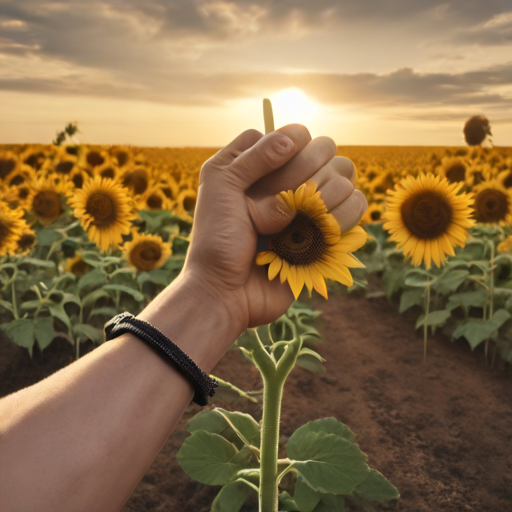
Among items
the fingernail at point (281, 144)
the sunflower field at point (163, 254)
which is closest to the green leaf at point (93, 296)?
the sunflower field at point (163, 254)

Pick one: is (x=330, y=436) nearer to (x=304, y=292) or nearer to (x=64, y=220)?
(x=304, y=292)

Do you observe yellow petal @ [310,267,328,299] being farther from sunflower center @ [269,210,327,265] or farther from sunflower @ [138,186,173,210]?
sunflower @ [138,186,173,210]

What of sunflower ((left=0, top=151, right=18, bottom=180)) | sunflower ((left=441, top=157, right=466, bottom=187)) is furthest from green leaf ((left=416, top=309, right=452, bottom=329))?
sunflower ((left=0, top=151, right=18, bottom=180))

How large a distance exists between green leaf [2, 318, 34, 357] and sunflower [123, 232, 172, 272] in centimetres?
74

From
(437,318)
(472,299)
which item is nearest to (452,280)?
(472,299)

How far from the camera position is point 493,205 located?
138 inches

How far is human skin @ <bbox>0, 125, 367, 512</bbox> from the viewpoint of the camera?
876 mm

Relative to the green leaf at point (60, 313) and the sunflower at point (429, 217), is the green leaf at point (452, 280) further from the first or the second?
the green leaf at point (60, 313)

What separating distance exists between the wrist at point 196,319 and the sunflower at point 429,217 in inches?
70.6

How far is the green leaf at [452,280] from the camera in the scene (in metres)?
3.25

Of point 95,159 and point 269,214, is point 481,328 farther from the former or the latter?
point 95,159

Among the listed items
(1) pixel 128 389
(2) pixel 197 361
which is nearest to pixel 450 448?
(2) pixel 197 361

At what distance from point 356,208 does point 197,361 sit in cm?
57

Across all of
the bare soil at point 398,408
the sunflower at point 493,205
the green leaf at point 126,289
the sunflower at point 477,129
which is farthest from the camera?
the sunflower at point 477,129
